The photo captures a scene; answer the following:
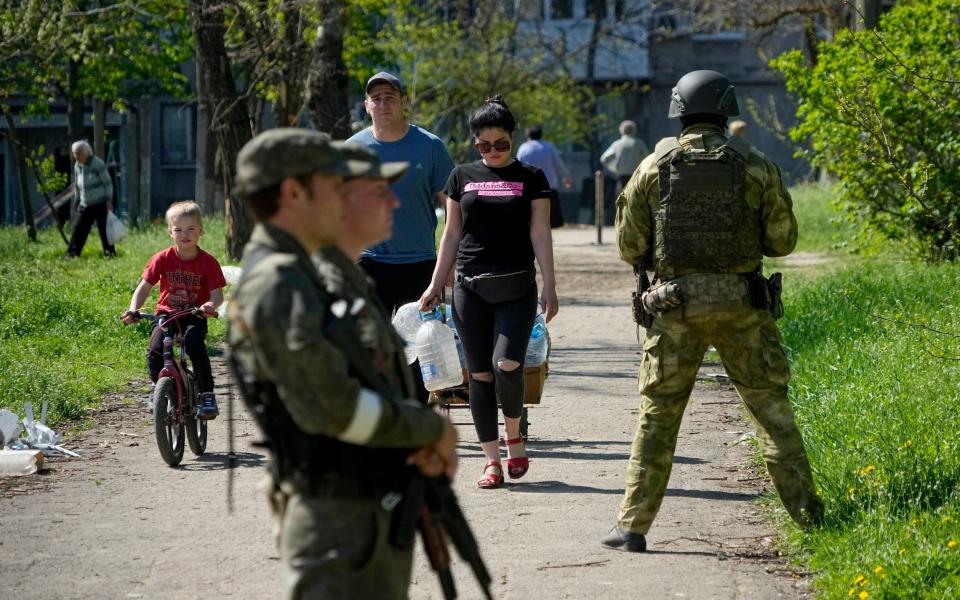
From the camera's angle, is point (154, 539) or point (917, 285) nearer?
point (154, 539)

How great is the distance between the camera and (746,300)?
588 centimetres

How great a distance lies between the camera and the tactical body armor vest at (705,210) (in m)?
5.85

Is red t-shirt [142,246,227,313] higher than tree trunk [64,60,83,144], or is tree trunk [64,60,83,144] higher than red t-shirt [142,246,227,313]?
tree trunk [64,60,83,144]

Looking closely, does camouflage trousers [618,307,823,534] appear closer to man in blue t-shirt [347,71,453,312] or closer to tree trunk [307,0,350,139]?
man in blue t-shirt [347,71,453,312]

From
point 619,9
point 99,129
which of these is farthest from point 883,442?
point 619,9

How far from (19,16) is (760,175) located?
539 inches

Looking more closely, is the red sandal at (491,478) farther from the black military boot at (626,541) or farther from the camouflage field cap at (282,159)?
the camouflage field cap at (282,159)

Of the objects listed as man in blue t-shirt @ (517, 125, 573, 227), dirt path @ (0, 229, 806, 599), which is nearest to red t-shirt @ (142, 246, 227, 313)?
dirt path @ (0, 229, 806, 599)

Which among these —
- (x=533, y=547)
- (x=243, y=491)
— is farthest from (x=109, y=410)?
(x=533, y=547)

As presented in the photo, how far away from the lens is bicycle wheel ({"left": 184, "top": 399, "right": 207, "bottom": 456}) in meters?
8.24

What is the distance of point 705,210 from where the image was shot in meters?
5.85

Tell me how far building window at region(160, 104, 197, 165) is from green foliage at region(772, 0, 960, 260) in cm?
3256

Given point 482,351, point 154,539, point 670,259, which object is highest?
point 670,259

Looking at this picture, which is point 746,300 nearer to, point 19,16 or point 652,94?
point 19,16
